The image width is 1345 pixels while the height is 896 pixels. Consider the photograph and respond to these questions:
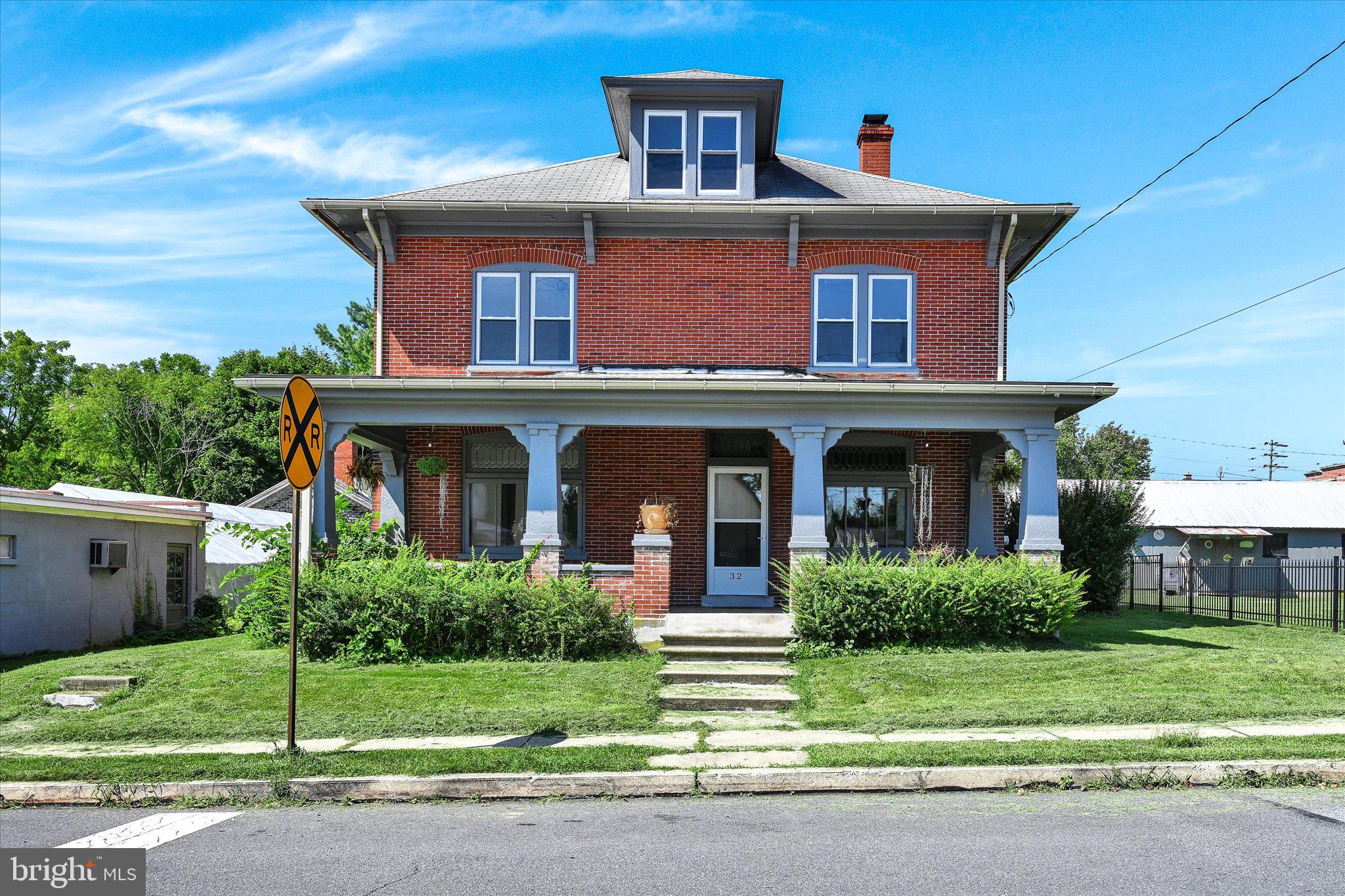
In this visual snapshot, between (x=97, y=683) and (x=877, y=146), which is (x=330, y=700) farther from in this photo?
(x=877, y=146)

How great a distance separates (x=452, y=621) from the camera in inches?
496

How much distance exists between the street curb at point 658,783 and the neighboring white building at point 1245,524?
131ft

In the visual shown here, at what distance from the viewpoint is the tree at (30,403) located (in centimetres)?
5575

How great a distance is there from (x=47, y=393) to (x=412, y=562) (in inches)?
2176

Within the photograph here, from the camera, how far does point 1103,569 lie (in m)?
20.0

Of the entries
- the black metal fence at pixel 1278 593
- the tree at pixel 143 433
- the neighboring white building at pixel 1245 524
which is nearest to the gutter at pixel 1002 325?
the black metal fence at pixel 1278 593

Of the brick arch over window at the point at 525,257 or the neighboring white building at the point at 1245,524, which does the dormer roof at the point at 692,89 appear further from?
the neighboring white building at the point at 1245,524

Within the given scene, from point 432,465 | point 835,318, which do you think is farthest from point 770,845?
point 835,318

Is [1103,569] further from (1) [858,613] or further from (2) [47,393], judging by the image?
(2) [47,393]

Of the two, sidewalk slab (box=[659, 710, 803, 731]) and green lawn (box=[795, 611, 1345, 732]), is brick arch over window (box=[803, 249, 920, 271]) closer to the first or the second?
green lawn (box=[795, 611, 1345, 732])

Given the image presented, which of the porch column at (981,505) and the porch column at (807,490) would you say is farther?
the porch column at (981,505)

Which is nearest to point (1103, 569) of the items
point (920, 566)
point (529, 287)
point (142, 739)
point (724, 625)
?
point (920, 566)

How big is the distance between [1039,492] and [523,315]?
Result: 891 centimetres

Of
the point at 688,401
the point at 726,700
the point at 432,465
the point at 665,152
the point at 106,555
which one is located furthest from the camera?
the point at 665,152
